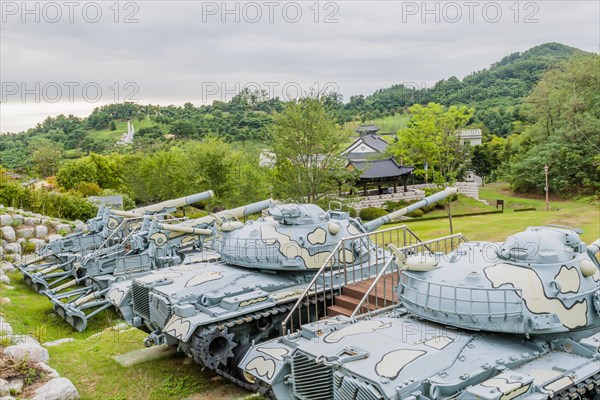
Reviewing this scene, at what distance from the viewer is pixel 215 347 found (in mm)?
10648

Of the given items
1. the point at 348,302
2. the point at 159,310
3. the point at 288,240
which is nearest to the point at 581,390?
the point at 348,302

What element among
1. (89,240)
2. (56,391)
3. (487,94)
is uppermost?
(487,94)

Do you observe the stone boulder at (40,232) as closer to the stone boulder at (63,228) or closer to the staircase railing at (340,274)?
the stone boulder at (63,228)

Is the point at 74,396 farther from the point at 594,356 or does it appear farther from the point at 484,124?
the point at 484,124

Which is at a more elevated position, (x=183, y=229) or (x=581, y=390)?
(x=183, y=229)

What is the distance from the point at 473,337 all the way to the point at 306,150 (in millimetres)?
17411

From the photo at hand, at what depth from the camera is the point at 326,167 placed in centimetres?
2516

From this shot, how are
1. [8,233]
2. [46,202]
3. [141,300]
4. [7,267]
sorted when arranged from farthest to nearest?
[46,202], [8,233], [7,267], [141,300]

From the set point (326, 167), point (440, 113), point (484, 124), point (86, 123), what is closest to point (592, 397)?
point (326, 167)

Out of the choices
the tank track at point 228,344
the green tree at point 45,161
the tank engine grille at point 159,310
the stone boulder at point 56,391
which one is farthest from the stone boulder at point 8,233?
the green tree at point 45,161

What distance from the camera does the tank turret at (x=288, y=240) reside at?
12391 mm

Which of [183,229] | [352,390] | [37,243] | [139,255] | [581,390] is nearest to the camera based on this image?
[352,390]

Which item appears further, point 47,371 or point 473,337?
point 47,371

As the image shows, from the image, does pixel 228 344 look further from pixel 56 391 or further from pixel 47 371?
pixel 47 371
